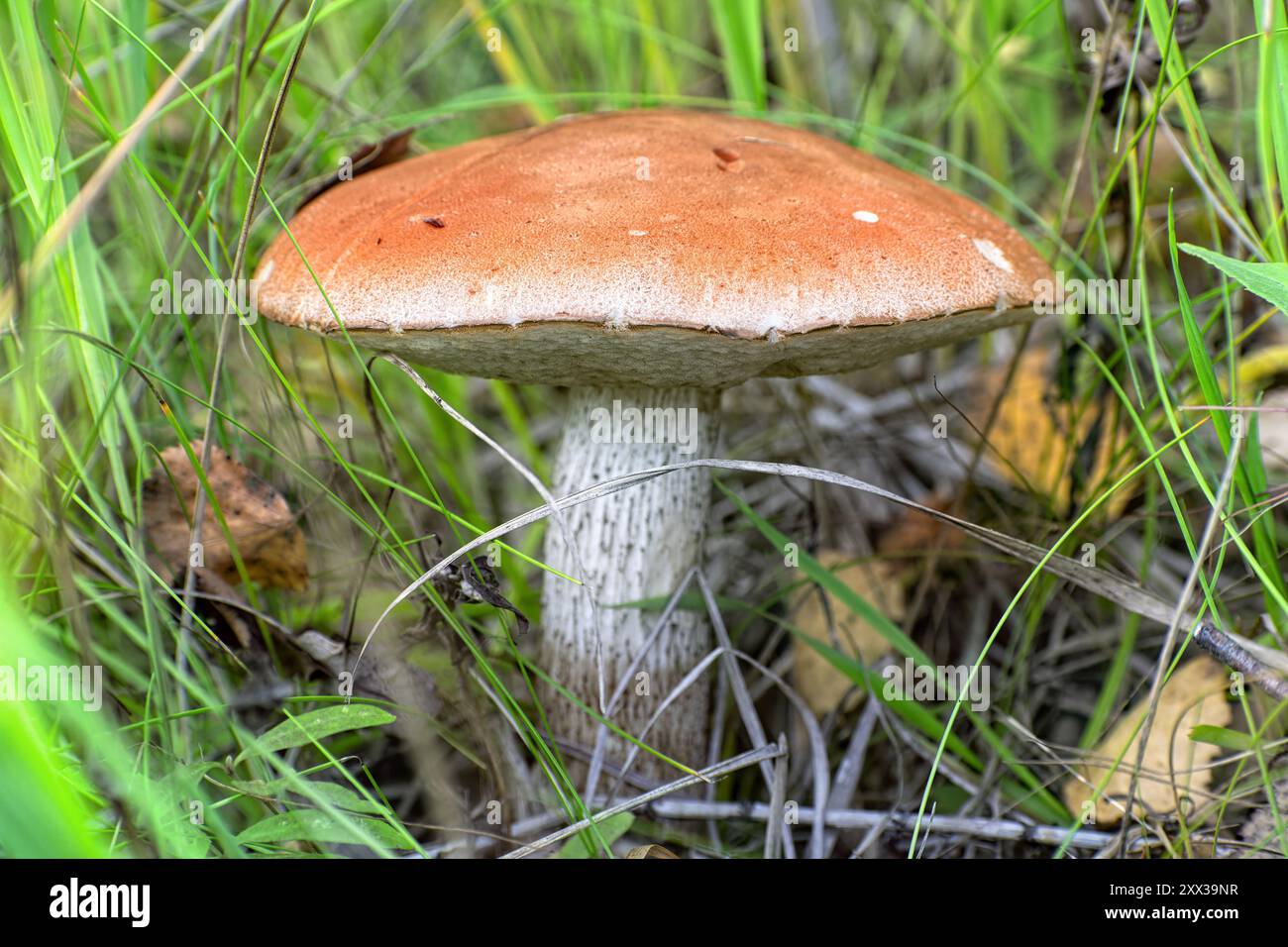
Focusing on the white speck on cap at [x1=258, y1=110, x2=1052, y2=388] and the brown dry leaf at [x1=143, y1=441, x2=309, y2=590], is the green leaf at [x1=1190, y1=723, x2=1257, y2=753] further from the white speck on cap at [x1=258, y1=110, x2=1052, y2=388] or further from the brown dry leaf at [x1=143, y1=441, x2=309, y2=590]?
the brown dry leaf at [x1=143, y1=441, x2=309, y2=590]

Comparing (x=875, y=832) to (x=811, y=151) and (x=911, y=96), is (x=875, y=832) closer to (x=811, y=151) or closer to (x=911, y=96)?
(x=811, y=151)

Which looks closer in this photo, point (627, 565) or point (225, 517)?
point (225, 517)

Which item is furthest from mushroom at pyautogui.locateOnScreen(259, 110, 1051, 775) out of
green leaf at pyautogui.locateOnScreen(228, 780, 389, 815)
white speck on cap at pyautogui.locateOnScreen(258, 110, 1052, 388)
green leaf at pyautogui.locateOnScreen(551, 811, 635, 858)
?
green leaf at pyautogui.locateOnScreen(228, 780, 389, 815)

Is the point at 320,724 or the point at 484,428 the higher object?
the point at 484,428

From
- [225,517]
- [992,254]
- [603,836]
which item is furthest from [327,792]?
[992,254]

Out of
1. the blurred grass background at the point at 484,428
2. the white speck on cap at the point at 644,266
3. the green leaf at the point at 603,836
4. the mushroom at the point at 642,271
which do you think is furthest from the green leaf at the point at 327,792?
the white speck on cap at the point at 644,266

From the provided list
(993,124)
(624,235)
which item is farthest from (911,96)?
(624,235)

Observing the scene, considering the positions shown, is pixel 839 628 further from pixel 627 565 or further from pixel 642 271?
pixel 642 271
